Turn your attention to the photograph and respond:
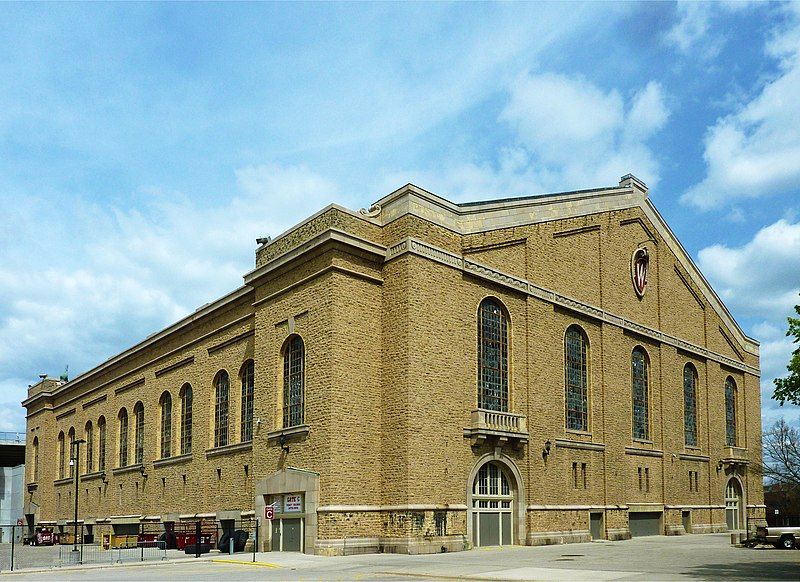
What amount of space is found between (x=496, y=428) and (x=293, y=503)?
9530 millimetres

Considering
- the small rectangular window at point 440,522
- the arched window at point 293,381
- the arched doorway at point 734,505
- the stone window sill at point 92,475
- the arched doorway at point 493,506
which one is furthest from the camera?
the stone window sill at point 92,475

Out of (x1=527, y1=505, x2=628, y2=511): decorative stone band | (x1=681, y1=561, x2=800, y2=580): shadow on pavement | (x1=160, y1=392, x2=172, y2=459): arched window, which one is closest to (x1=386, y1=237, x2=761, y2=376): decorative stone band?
(x1=527, y1=505, x2=628, y2=511): decorative stone band

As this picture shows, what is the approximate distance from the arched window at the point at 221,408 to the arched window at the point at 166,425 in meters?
Answer: 6.75

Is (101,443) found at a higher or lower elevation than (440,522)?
higher

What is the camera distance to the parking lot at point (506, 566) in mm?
26406

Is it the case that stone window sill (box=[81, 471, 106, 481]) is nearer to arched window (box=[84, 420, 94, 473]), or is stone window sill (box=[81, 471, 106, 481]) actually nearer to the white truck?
arched window (box=[84, 420, 94, 473])

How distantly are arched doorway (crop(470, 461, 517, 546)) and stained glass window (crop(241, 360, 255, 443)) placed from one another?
1322cm

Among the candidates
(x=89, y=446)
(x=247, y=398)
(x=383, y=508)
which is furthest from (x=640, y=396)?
(x=89, y=446)

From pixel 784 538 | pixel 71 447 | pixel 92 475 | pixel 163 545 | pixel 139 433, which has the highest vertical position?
pixel 139 433

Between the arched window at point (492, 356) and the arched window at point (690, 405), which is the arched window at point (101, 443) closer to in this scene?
the arched window at point (492, 356)

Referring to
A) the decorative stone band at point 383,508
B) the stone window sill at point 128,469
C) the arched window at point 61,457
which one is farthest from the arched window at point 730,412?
the arched window at point 61,457

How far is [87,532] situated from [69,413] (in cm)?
1211

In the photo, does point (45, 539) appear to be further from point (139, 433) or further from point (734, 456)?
point (734, 456)

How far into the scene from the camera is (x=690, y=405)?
5725 cm
